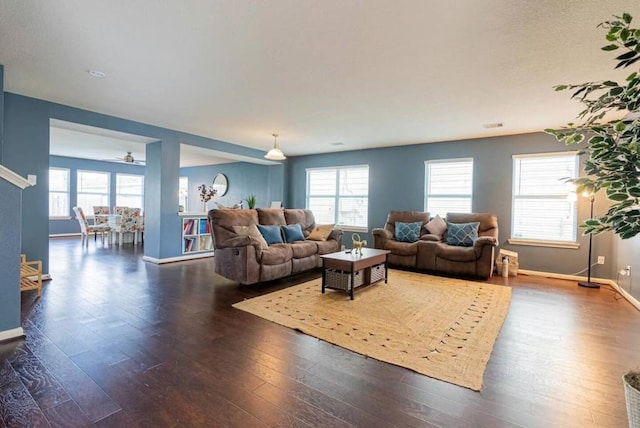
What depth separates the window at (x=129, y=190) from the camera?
1020cm

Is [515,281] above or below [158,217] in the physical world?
below

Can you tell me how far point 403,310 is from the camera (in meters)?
3.24

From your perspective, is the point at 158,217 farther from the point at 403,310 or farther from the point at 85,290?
the point at 403,310

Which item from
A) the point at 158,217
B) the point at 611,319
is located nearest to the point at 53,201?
the point at 158,217

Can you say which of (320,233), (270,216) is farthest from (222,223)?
(320,233)

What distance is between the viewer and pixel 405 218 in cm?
594

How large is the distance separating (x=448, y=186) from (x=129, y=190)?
32.9ft

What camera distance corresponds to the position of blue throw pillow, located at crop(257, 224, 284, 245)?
468cm

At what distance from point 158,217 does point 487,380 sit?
543 centimetres

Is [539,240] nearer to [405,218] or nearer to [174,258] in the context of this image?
[405,218]

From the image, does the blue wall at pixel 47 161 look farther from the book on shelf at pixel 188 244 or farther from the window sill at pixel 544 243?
the window sill at pixel 544 243

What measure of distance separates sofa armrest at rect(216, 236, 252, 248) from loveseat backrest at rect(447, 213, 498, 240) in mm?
3712

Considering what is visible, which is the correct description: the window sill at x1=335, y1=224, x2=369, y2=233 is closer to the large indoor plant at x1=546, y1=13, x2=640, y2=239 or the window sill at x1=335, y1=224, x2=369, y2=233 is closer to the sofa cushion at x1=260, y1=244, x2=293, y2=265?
the sofa cushion at x1=260, y1=244, x2=293, y2=265

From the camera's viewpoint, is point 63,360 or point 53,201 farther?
point 53,201
